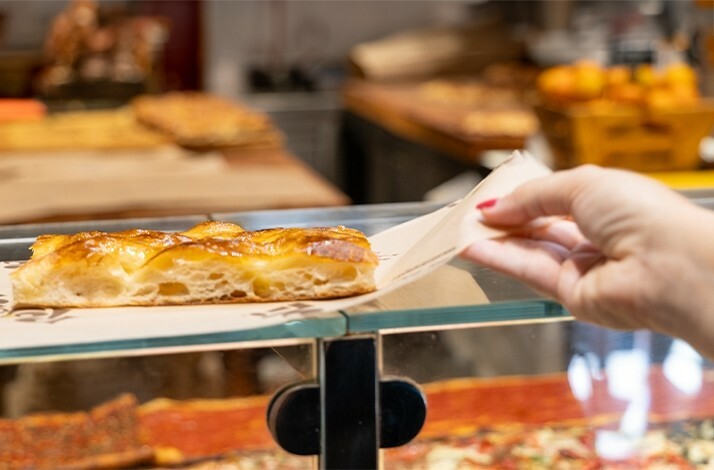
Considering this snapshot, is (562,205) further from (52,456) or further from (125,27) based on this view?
(125,27)

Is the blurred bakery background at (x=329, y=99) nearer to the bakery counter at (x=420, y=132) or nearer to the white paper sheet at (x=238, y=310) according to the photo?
the bakery counter at (x=420, y=132)

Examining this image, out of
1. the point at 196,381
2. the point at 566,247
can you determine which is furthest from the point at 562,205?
the point at 196,381

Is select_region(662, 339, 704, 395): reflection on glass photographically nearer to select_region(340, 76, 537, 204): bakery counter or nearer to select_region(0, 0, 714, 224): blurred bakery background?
select_region(0, 0, 714, 224): blurred bakery background

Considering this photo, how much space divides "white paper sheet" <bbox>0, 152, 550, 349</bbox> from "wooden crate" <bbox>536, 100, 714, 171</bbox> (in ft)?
7.38

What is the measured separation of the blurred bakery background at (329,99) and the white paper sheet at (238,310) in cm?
189

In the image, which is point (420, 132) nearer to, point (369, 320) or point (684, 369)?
point (684, 369)

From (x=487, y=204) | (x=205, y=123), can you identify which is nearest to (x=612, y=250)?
(x=487, y=204)

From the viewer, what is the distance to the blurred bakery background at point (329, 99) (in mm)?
3252

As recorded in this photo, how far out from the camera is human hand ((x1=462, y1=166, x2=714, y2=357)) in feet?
2.77

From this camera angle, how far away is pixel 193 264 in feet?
3.22

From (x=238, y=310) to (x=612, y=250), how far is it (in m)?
0.35

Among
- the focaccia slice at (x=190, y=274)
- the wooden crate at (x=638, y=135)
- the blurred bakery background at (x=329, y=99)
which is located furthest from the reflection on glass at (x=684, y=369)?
the wooden crate at (x=638, y=135)

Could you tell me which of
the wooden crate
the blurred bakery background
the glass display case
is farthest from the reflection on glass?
the wooden crate

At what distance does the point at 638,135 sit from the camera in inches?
131
